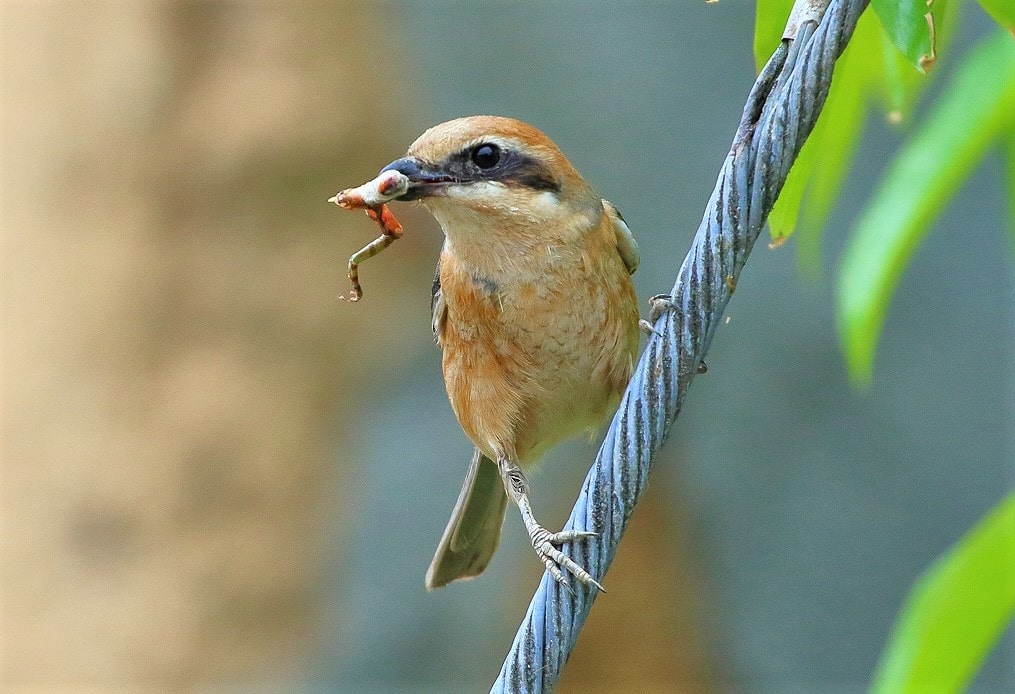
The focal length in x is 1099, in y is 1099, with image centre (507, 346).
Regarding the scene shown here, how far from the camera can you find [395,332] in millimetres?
6160

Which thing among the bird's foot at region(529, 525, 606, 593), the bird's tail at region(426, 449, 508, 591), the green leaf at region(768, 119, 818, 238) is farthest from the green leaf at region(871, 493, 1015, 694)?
the bird's tail at region(426, 449, 508, 591)

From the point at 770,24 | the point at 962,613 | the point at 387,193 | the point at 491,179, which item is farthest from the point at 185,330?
the point at 770,24

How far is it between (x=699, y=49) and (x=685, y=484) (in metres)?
2.25

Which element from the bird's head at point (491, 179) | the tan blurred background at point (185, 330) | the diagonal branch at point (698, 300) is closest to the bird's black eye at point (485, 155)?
the bird's head at point (491, 179)

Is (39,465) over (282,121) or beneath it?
beneath

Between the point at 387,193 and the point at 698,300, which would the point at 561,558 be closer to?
the point at 698,300

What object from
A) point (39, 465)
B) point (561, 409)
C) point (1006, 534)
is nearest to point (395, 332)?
point (39, 465)

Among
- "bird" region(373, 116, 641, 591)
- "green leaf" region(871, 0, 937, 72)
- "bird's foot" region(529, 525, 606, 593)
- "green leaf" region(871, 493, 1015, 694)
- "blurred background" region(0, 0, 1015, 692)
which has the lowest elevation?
"green leaf" region(871, 493, 1015, 694)

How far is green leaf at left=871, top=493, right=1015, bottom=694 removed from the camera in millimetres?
1987

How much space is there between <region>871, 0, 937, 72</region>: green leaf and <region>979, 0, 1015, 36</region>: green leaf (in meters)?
0.07

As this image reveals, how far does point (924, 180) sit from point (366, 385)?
14.4 ft

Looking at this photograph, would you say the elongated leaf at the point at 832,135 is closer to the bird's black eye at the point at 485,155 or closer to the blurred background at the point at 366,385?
the bird's black eye at the point at 485,155

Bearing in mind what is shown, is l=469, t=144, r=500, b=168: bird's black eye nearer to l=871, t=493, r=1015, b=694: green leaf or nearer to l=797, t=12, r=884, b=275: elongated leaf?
l=797, t=12, r=884, b=275: elongated leaf

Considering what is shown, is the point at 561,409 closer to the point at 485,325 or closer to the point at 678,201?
the point at 485,325
